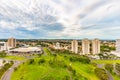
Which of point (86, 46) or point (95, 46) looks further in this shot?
point (95, 46)

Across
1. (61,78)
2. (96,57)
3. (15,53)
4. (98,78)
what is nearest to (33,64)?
(61,78)

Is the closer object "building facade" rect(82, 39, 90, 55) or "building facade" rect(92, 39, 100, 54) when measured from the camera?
"building facade" rect(82, 39, 90, 55)

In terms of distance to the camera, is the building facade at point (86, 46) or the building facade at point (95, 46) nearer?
the building facade at point (86, 46)

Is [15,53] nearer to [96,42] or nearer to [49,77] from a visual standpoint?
[96,42]

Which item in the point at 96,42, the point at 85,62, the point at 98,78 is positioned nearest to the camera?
the point at 98,78

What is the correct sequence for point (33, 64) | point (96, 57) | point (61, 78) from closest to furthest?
1. point (61, 78)
2. point (33, 64)
3. point (96, 57)

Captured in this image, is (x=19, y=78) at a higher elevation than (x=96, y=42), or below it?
below

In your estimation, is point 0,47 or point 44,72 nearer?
point 44,72

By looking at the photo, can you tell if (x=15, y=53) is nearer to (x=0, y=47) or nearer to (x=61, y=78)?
(x=0, y=47)

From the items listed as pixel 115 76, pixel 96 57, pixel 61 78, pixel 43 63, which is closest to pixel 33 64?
pixel 43 63
